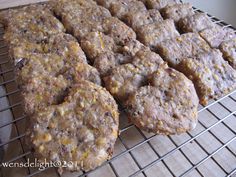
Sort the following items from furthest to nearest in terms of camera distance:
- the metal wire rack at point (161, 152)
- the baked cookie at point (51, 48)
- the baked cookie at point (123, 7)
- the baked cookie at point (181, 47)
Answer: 1. the baked cookie at point (123, 7)
2. the baked cookie at point (181, 47)
3. the baked cookie at point (51, 48)
4. the metal wire rack at point (161, 152)

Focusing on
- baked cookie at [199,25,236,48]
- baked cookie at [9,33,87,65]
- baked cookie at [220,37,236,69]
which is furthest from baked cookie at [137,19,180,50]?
baked cookie at [9,33,87,65]

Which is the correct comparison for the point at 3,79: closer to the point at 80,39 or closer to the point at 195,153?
the point at 80,39

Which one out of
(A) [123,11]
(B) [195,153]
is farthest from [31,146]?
(A) [123,11]

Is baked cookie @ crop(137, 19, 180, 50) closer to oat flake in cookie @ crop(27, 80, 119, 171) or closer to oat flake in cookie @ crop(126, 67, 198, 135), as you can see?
oat flake in cookie @ crop(126, 67, 198, 135)

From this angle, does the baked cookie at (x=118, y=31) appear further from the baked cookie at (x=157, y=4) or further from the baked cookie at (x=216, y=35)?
the baked cookie at (x=216, y=35)

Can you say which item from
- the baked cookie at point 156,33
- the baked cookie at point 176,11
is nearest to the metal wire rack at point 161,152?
the baked cookie at point 156,33

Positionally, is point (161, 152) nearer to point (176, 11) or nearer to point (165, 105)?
point (165, 105)

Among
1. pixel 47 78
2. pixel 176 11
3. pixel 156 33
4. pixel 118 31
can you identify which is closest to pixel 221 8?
pixel 176 11
